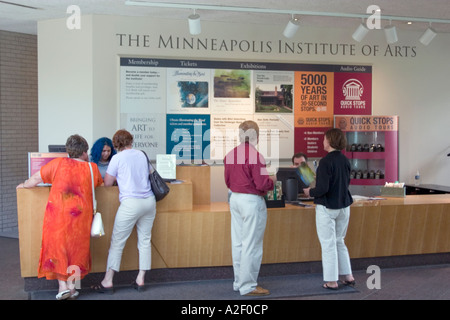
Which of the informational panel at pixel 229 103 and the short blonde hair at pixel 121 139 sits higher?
the informational panel at pixel 229 103

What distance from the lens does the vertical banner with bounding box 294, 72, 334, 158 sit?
8.55 metres

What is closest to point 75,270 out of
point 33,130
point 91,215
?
point 91,215

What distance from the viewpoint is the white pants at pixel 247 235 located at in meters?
5.00

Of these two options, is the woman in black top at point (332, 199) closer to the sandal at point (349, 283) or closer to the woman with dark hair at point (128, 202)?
the sandal at point (349, 283)

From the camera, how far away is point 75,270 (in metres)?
4.97

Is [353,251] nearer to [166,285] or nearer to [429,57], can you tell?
[166,285]

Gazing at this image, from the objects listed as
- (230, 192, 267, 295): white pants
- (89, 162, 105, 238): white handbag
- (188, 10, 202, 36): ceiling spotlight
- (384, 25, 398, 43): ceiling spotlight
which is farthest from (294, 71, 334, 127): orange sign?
(89, 162, 105, 238): white handbag

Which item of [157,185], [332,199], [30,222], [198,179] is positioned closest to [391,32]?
[332,199]

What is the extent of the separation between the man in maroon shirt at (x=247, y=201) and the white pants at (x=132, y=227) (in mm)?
825

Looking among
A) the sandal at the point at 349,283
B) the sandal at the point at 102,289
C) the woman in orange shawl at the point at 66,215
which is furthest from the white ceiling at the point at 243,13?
the sandal at the point at 102,289

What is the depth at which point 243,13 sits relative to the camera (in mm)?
7523

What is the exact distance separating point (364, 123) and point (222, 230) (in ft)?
12.4

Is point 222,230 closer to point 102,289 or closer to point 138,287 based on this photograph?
point 138,287

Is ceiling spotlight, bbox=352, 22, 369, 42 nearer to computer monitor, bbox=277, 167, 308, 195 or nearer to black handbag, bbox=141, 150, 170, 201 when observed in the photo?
computer monitor, bbox=277, 167, 308, 195
